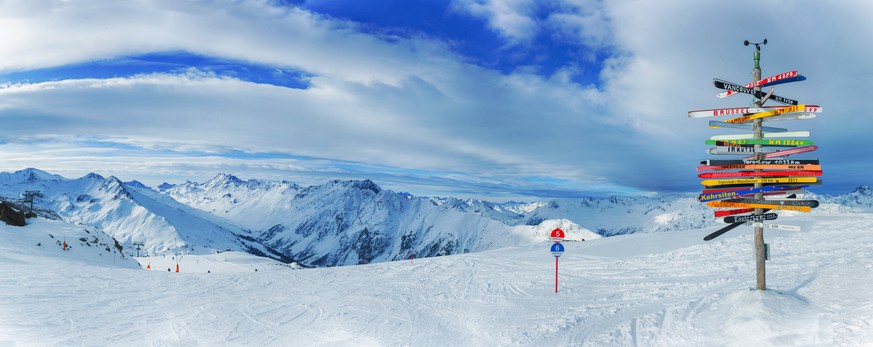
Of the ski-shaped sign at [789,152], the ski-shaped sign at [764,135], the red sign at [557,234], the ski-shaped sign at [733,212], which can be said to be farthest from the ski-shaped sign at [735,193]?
the red sign at [557,234]

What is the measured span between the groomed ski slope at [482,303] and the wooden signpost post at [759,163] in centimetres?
226

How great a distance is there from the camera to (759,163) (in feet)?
37.8

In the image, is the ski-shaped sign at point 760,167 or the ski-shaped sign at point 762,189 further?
the ski-shaped sign at point 762,189

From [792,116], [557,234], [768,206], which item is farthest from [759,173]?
[557,234]

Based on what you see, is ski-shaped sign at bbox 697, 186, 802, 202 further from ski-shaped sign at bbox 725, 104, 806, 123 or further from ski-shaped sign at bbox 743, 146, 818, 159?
ski-shaped sign at bbox 725, 104, 806, 123

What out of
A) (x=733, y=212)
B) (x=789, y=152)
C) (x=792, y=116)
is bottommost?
(x=733, y=212)

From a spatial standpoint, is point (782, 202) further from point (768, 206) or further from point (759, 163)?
point (759, 163)

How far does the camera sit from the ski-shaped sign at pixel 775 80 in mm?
11062

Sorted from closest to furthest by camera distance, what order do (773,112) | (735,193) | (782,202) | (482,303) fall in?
1. (773,112)
2. (782,202)
3. (735,193)
4. (482,303)

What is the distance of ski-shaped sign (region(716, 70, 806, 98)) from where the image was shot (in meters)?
11.1

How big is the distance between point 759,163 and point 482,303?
9.57 m

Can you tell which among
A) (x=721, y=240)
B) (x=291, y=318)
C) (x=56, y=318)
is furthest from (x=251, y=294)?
(x=721, y=240)

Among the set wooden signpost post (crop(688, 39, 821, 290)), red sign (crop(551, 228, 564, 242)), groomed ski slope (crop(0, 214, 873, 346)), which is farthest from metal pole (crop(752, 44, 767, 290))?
red sign (crop(551, 228, 564, 242))

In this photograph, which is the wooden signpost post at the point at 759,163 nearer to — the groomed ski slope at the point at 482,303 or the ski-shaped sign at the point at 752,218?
the ski-shaped sign at the point at 752,218
